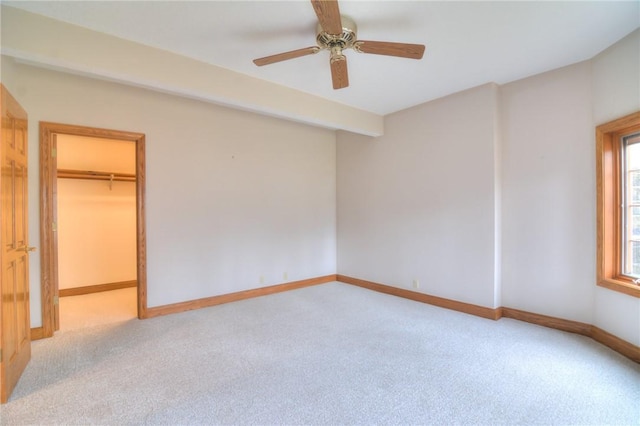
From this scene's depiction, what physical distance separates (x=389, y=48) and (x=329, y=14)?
59 cm

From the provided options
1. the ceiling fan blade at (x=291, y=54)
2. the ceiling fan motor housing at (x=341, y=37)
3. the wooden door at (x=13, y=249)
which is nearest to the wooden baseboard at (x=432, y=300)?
the ceiling fan motor housing at (x=341, y=37)

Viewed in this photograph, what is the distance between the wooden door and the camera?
2076 millimetres

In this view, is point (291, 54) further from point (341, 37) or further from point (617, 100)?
point (617, 100)

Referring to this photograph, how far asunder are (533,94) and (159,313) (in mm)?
4952

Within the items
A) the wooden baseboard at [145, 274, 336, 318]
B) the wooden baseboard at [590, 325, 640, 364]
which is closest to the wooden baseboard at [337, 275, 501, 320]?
the wooden baseboard at [145, 274, 336, 318]

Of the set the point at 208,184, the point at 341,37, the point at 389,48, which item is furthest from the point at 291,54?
the point at 208,184

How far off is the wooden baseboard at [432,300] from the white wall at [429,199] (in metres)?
0.07

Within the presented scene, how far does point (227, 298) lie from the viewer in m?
4.30

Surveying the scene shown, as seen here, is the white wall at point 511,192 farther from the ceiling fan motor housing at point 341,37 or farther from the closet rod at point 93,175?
the closet rod at point 93,175

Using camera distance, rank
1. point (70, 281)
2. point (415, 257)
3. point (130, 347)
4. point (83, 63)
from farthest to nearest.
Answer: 1. point (70, 281)
2. point (415, 257)
3. point (130, 347)
4. point (83, 63)

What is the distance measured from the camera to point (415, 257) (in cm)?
438

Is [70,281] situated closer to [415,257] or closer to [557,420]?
[415,257]

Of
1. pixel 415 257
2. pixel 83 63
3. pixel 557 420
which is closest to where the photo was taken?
pixel 557 420

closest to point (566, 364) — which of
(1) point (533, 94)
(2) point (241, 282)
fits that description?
(1) point (533, 94)
